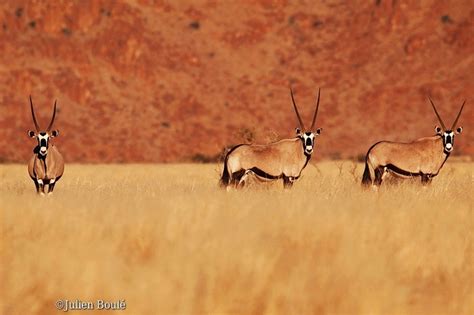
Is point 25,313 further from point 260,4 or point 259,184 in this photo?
point 260,4

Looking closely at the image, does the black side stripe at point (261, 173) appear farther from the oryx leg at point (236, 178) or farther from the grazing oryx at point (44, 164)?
the grazing oryx at point (44, 164)

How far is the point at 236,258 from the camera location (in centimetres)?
568

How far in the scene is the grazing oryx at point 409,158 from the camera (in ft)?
45.2

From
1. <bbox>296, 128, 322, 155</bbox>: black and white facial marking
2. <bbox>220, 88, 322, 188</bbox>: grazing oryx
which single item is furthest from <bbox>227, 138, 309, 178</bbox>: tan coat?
<bbox>296, 128, 322, 155</bbox>: black and white facial marking

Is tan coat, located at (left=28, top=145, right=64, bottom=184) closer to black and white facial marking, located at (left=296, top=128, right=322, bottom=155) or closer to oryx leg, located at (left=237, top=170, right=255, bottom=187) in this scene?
oryx leg, located at (left=237, top=170, right=255, bottom=187)

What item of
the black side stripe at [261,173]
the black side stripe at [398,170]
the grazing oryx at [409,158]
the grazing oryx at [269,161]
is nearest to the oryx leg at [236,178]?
the grazing oryx at [269,161]

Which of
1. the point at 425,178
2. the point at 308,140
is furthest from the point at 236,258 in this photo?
the point at 425,178

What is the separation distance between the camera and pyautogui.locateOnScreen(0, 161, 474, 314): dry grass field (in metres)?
5.01

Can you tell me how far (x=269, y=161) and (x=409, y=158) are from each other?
2.66 meters

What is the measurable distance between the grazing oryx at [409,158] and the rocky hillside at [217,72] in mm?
36674

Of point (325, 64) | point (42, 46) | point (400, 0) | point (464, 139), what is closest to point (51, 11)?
point (42, 46)

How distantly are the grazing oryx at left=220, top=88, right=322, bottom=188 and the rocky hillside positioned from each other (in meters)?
36.6

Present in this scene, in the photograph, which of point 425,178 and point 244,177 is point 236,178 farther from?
point 425,178

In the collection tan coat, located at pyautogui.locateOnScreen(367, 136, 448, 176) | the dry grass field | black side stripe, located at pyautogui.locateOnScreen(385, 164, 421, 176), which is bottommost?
the dry grass field
